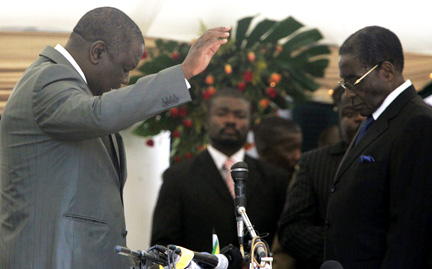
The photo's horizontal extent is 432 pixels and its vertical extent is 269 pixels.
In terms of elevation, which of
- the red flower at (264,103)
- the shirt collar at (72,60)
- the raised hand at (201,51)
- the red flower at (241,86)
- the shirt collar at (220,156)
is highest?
the raised hand at (201,51)

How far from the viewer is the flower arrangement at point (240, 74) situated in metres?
6.21

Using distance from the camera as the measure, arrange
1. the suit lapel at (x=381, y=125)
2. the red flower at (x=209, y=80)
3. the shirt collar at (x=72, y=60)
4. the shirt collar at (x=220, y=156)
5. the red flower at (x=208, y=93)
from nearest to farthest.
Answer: the shirt collar at (x=72, y=60)
the suit lapel at (x=381, y=125)
the shirt collar at (x=220, y=156)
the red flower at (x=208, y=93)
the red flower at (x=209, y=80)

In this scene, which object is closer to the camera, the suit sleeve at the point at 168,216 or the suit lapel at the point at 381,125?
the suit lapel at the point at 381,125

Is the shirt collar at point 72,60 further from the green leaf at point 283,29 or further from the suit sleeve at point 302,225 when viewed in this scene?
the green leaf at point 283,29

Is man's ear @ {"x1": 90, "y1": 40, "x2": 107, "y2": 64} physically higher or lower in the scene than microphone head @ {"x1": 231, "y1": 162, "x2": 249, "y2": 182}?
higher

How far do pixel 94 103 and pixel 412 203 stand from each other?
1488mm

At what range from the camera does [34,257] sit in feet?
10.7

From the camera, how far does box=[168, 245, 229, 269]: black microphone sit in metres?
2.82

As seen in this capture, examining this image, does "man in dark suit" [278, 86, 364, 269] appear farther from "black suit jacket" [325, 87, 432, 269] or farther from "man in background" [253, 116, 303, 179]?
"man in background" [253, 116, 303, 179]

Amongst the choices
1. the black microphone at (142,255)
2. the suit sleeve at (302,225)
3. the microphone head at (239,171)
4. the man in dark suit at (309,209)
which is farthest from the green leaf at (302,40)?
the black microphone at (142,255)

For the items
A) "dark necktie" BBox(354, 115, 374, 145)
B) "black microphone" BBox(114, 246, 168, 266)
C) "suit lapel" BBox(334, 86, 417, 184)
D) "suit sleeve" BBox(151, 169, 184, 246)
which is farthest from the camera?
"suit sleeve" BBox(151, 169, 184, 246)

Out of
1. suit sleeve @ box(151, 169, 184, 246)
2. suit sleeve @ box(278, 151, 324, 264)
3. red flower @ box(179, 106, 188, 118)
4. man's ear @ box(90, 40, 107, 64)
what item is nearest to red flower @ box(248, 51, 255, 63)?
red flower @ box(179, 106, 188, 118)

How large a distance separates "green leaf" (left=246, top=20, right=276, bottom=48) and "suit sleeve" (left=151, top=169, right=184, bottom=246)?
5.34ft

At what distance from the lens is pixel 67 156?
10.8ft
